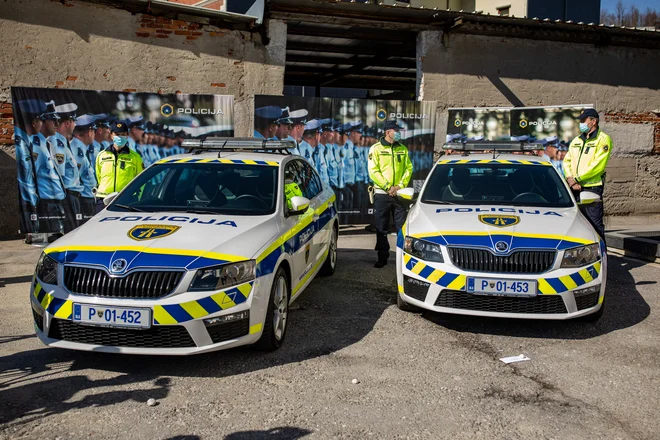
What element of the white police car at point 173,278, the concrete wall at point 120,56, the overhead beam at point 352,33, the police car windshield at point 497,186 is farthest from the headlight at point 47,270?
the overhead beam at point 352,33

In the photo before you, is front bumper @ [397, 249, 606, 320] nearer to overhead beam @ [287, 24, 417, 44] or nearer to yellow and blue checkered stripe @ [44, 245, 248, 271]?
yellow and blue checkered stripe @ [44, 245, 248, 271]

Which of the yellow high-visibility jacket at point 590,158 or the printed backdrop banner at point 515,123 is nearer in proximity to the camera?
the yellow high-visibility jacket at point 590,158

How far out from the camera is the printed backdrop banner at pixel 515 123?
36.6ft

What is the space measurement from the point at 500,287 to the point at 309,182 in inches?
96.0

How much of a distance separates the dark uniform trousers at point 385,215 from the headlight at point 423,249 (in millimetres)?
2298

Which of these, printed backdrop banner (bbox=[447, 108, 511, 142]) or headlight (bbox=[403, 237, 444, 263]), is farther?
printed backdrop banner (bbox=[447, 108, 511, 142])

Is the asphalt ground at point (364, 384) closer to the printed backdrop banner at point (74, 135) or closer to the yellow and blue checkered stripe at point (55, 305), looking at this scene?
the yellow and blue checkered stripe at point (55, 305)

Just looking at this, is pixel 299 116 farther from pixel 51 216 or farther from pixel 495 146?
pixel 51 216

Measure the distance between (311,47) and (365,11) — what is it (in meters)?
2.76

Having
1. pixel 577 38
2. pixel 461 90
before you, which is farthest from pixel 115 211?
pixel 577 38

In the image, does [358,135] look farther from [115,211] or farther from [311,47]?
[115,211]

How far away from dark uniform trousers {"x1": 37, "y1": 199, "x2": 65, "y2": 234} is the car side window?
5.00 m

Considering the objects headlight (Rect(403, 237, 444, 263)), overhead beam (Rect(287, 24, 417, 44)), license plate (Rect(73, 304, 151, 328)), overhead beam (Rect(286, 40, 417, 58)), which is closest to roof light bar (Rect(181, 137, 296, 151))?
headlight (Rect(403, 237, 444, 263))

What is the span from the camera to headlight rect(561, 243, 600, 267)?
492cm
